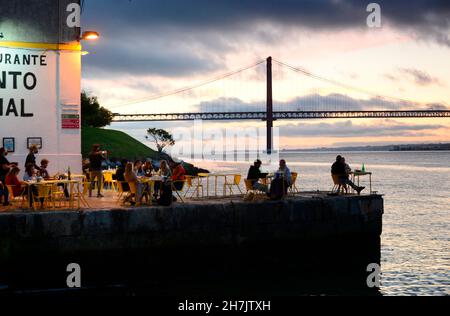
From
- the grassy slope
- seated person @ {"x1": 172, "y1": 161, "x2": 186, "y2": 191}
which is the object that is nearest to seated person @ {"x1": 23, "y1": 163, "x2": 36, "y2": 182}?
seated person @ {"x1": 172, "y1": 161, "x2": 186, "y2": 191}

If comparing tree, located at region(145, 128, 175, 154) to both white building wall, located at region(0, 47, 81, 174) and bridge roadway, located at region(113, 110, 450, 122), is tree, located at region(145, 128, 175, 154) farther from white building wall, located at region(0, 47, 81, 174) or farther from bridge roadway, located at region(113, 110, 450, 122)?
white building wall, located at region(0, 47, 81, 174)

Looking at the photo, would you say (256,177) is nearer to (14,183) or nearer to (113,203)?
(113,203)

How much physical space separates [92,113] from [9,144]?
2262 inches

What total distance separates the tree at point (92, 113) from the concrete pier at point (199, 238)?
56.0 metres

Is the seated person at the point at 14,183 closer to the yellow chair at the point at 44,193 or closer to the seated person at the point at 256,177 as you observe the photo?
the yellow chair at the point at 44,193

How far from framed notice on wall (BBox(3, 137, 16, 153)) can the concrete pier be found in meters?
4.52

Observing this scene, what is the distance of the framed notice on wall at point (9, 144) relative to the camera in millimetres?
16438

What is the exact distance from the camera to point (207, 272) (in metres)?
13.8

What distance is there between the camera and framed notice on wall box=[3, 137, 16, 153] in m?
16.4

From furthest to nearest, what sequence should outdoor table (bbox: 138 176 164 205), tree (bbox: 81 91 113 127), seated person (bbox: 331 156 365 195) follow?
tree (bbox: 81 91 113 127), seated person (bbox: 331 156 365 195), outdoor table (bbox: 138 176 164 205)

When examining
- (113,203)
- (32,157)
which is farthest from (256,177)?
(32,157)

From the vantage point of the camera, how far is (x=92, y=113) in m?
73.1
